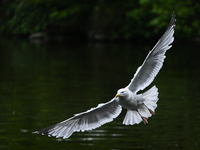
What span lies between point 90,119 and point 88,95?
8.06 meters

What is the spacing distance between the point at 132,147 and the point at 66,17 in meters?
30.8

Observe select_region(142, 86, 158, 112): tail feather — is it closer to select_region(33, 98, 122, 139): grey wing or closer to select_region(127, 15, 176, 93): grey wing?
select_region(127, 15, 176, 93): grey wing

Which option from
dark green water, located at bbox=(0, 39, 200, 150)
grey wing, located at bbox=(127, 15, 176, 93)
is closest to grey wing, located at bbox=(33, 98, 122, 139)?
grey wing, located at bbox=(127, 15, 176, 93)

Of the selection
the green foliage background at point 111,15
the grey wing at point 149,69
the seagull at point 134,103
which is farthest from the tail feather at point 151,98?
the green foliage background at point 111,15

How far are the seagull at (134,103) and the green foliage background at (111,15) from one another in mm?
22638

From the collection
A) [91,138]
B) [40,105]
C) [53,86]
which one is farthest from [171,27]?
[53,86]

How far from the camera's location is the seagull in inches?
265

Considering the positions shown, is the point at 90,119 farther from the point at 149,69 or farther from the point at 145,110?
the point at 149,69

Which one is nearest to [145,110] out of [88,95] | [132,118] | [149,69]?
[132,118]

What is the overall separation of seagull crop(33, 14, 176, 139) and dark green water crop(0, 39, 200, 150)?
261 cm

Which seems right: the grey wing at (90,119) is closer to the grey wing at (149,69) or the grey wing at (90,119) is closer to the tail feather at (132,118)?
the tail feather at (132,118)

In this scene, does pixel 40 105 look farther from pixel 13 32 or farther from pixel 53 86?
pixel 13 32

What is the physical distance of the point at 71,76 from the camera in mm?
19812

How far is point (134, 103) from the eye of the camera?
6883mm
